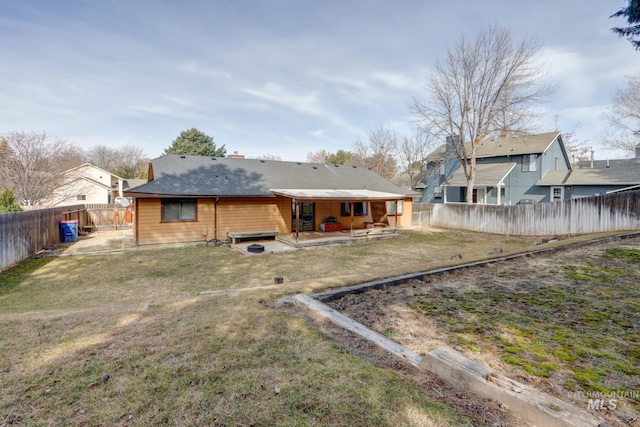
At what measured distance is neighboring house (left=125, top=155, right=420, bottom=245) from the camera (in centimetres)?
1295

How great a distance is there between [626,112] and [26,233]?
125 ft

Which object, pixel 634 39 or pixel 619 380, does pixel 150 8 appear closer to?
pixel 619 380

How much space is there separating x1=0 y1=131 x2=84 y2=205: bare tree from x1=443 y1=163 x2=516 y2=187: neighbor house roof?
30.5 metres

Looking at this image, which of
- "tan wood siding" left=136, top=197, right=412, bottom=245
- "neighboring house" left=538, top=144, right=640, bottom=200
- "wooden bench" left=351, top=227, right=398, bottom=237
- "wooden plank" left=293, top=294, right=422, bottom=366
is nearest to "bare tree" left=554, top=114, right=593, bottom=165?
"neighboring house" left=538, top=144, right=640, bottom=200

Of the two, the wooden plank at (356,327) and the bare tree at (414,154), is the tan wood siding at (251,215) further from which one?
the bare tree at (414,154)

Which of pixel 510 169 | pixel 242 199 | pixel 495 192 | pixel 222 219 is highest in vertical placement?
pixel 510 169

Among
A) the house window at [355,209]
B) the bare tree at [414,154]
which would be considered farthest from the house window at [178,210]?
the bare tree at [414,154]

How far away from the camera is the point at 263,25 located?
13.2 meters

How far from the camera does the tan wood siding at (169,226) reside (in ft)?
41.4

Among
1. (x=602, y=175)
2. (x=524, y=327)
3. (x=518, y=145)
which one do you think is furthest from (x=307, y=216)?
(x=602, y=175)

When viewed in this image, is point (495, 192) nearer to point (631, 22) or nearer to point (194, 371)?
point (631, 22)

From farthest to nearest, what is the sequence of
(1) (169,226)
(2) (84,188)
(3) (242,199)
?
(2) (84,188), (3) (242,199), (1) (169,226)

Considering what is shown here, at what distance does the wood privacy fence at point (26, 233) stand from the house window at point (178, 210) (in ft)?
13.7

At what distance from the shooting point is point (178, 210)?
13.4 meters
